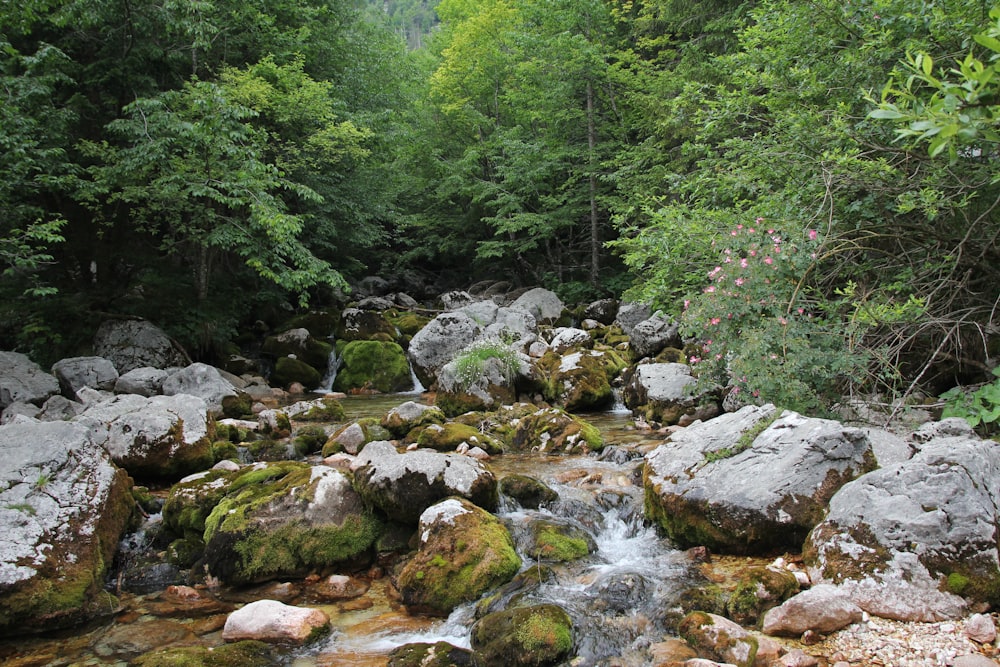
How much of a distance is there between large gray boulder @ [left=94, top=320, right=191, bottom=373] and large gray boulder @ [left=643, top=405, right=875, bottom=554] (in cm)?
1158

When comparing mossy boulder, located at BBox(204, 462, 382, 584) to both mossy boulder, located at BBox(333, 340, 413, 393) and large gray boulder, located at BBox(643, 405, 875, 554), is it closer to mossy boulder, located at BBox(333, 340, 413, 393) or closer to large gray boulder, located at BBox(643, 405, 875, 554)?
large gray boulder, located at BBox(643, 405, 875, 554)

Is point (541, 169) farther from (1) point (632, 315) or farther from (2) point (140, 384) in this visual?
(2) point (140, 384)

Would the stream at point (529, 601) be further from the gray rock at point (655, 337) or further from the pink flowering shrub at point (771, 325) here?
the gray rock at point (655, 337)

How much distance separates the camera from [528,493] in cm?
579

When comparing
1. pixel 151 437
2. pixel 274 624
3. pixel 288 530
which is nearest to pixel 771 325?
pixel 288 530

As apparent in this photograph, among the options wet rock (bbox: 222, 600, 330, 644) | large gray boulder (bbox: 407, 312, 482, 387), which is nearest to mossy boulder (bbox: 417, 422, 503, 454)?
wet rock (bbox: 222, 600, 330, 644)

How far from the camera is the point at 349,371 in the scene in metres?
14.4

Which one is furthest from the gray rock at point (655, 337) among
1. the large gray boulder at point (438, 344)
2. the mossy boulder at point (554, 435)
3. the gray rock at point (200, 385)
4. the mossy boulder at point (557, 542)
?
the gray rock at point (200, 385)

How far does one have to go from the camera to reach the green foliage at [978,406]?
15.9 ft

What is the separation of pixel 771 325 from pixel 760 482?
5.91ft

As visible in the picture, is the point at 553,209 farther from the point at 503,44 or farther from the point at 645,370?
the point at 645,370

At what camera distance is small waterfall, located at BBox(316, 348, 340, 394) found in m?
14.6

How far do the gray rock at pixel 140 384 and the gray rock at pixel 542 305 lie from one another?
1010cm

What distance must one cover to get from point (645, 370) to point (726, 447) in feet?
16.0
